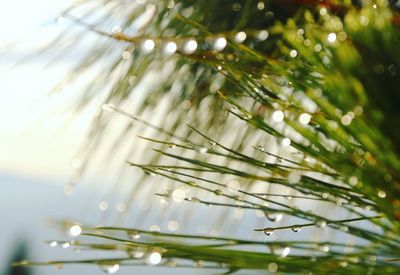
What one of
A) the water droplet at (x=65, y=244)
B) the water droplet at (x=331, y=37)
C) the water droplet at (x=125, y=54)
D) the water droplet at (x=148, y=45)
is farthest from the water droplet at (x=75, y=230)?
the water droplet at (x=125, y=54)

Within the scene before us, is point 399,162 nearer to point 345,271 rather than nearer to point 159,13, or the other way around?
point 345,271

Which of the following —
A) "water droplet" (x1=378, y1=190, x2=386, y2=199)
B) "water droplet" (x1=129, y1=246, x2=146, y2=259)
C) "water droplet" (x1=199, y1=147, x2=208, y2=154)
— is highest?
"water droplet" (x1=199, y1=147, x2=208, y2=154)

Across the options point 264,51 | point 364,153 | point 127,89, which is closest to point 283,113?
point 364,153

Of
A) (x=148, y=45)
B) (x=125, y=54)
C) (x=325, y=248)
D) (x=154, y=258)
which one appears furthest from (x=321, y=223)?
Result: (x=125, y=54)

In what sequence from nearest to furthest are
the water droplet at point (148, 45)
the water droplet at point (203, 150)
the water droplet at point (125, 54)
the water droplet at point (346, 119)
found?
the water droplet at point (346, 119) < the water droplet at point (203, 150) < the water droplet at point (148, 45) < the water droplet at point (125, 54)

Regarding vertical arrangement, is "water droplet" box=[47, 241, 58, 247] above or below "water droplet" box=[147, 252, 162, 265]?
above

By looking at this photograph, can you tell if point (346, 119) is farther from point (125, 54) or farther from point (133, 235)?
point (125, 54)

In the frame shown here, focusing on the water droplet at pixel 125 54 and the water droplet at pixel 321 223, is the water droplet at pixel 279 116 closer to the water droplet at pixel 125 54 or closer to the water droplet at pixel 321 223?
Result: the water droplet at pixel 321 223

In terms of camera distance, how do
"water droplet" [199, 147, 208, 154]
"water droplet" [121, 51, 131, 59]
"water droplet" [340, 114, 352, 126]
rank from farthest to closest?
"water droplet" [121, 51, 131, 59], "water droplet" [199, 147, 208, 154], "water droplet" [340, 114, 352, 126]

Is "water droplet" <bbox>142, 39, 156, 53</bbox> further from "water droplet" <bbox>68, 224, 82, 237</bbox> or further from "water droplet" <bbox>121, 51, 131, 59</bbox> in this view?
"water droplet" <bbox>68, 224, 82, 237</bbox>

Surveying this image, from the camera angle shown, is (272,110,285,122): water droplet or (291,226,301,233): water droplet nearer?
(272,110,285,122): water droplet

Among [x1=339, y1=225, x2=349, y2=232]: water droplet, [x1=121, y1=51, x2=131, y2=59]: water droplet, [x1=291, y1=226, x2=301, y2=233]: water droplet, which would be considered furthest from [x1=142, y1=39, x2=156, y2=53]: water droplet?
[x1=339, y1=225, x2=349, y2=232]: water droplet
